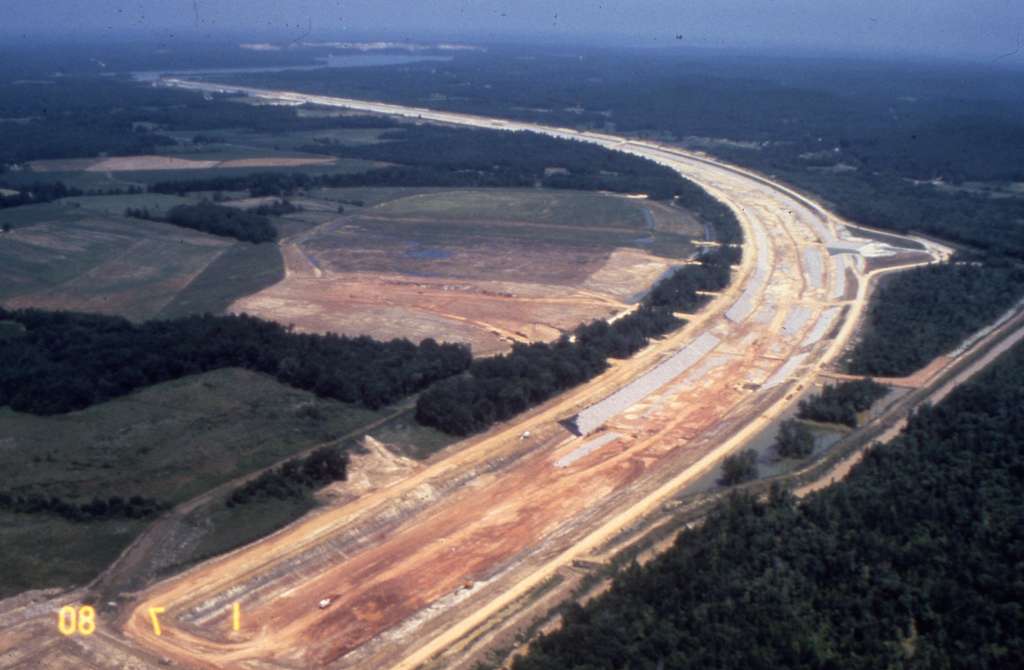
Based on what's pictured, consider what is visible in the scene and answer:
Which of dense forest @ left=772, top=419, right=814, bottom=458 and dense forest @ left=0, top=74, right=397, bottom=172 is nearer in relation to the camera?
dense forest @ left=772, top=419, right=814, bottom=458

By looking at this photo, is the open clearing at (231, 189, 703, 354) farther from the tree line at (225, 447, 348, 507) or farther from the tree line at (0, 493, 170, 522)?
the tree line at (0, 493, 170, 522)

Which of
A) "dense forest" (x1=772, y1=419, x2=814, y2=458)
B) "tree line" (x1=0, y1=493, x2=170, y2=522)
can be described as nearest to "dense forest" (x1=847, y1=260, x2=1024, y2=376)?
"dense forest" (x1=772, y1=419, x2=814, y2=458)

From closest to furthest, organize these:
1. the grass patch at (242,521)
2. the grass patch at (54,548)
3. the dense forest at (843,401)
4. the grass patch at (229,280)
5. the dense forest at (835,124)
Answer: the grass patch at (54,548), the grass patch at (242,521), the dense forest at (843,401), the grass patch at (229,280), the dense forest at (835,124)

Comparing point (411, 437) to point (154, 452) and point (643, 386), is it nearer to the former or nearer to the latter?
point (154, 452)

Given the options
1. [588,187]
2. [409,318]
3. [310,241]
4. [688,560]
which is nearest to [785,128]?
[588,187]

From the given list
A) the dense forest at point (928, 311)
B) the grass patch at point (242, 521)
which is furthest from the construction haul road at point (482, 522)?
the dense forest at point (928, 311)

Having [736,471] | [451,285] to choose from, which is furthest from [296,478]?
[451,285]

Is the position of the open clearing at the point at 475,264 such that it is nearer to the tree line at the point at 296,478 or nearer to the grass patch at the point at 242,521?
the tree line at the point at 296,478
